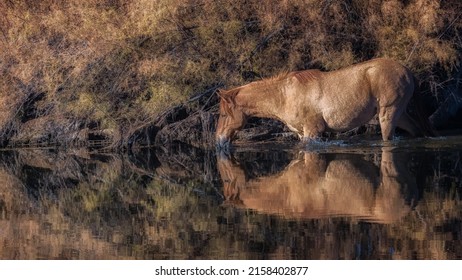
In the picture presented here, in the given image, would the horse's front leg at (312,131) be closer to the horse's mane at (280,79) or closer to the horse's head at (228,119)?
the horse's mane at (280,79)

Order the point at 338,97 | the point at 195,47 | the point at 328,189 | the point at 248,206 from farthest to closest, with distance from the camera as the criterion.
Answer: the point at 195,47 < the point at 338,97 < the point at 328,189 < the point at 248,206

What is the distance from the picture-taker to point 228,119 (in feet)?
59.4

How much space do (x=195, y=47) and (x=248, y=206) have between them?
8.74 m

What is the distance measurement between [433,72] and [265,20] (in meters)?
3.67

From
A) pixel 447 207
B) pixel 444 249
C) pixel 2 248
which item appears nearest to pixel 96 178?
pixel 2 248

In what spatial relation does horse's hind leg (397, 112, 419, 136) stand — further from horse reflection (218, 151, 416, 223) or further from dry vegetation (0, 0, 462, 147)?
horse reflection (218, 151, 416, 223)

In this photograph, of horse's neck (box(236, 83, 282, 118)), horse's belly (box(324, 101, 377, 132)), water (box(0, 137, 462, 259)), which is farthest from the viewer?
horse's neck (box(236, 83, 282, 118))

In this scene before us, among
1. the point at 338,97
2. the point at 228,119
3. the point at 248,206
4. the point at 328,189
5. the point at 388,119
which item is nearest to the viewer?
the point at 248,206

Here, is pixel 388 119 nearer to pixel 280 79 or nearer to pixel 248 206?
pixel 280 79

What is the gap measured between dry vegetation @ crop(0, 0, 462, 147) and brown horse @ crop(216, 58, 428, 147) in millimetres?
2038

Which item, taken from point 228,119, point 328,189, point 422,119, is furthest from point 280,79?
point 328,189

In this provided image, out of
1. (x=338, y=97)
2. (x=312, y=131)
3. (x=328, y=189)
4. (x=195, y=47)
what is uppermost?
(x=195, y=47)

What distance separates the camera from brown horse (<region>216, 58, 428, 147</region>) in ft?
56.5

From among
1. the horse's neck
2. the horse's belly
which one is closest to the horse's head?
the horse's neck
